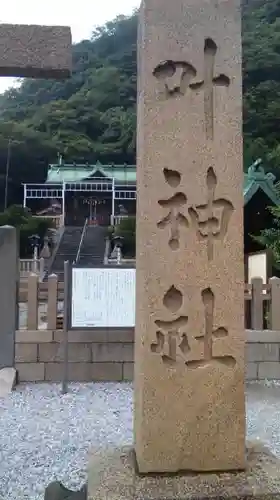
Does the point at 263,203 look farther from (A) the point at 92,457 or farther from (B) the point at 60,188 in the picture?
(B) the point at 60,188

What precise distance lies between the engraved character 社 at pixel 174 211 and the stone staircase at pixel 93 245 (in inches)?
831

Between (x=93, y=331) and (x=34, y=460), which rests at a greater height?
(x=93, y=331)

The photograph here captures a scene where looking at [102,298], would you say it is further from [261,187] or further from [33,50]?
[261,187]

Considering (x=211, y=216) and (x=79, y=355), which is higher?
(x=211, y=216)

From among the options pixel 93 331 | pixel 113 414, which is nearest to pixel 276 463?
pixel 113 414

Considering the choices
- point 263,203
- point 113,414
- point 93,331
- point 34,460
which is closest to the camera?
point 34,460

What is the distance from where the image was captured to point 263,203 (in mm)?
10008

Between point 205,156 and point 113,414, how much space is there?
3.19m

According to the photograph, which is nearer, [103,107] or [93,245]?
[93,245]

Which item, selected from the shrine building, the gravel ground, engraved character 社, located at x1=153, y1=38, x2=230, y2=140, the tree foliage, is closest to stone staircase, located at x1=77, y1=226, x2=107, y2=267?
the shrine building

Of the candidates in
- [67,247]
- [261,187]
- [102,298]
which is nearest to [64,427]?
[102,298]

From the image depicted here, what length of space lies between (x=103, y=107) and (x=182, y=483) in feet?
155

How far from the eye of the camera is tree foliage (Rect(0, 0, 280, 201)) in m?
33.1

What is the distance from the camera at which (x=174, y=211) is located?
71.4 inches
